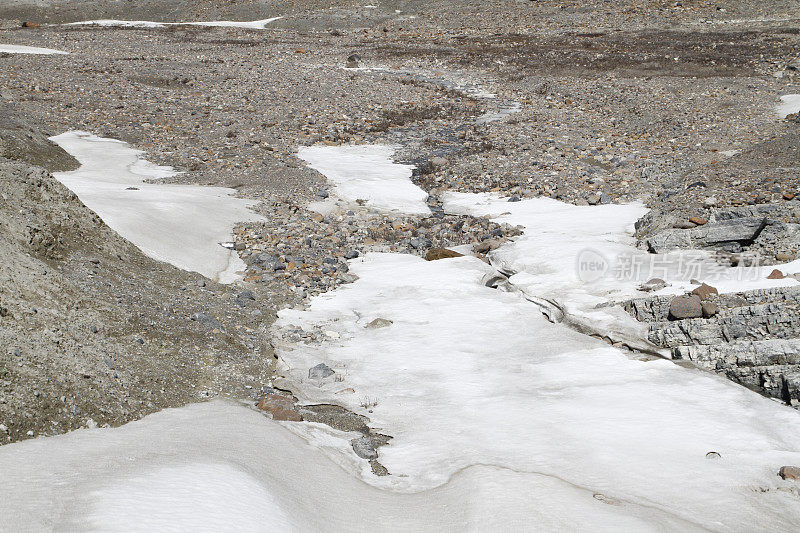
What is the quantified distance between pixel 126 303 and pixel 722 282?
8.34 meters

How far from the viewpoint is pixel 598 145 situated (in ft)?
64.8

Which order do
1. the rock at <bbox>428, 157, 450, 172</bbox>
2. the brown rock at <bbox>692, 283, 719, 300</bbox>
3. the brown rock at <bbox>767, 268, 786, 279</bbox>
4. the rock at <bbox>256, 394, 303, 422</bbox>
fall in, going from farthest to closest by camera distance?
the rock at <bbox>428, 157, 450, 172</bbox>
the brown rock at <bbox>767, 268, 786, 279</bbox>
the brown rock at <bbox>692, 283, 719, 300</bbox>
the rock at <bbox>256, 394, 303, 422</bbox>

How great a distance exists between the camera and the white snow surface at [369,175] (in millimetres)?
15969

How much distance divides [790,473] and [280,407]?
203 inches

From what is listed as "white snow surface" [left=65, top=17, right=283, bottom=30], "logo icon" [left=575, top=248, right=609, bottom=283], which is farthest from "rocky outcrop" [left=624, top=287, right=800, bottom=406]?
"white snow surface" [left=65, top=17, right=283, bottom=30]

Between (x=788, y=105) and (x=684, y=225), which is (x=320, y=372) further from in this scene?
(x=788, y=105)

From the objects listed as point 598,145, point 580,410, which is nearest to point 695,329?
point 580,410

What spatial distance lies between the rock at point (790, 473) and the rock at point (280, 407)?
15.8 feet

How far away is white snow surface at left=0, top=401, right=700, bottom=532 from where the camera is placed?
4.54m

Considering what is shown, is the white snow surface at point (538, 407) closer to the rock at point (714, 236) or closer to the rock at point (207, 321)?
the rock at point (207, 321)

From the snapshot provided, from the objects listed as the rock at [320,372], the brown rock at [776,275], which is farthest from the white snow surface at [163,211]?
the brown rock at [776,275]

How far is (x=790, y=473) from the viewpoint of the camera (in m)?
6.10

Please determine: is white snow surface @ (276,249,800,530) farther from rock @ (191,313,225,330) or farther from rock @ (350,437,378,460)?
rock @ (191,313,225,330)

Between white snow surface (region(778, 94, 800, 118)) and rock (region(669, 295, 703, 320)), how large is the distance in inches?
636
